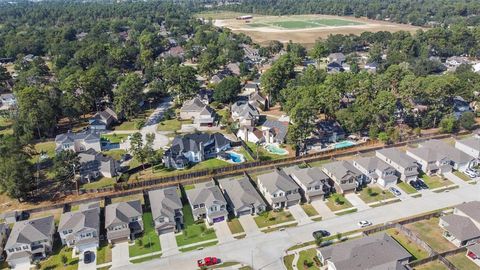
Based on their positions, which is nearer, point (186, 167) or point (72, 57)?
point (186, 167)

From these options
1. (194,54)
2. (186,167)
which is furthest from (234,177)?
(194,54)

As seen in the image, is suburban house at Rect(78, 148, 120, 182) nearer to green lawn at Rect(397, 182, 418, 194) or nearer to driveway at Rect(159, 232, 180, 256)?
driveway at Rect(159, 232, 180, 256)

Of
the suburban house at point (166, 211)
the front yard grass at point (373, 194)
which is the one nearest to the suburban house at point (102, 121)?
the suburban house at point (166, 211)

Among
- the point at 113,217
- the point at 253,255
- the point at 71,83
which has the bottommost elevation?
the point at 253,255

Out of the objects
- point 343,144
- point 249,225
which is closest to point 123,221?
point 249,225

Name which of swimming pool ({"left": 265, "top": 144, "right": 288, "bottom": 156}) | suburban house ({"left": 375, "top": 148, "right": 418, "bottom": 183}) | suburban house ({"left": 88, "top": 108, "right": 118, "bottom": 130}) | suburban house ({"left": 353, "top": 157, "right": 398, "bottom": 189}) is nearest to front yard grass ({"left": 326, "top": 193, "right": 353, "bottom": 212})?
suburban house ({"left": 353, "top": 157, "right": 398, "bottom": 189})

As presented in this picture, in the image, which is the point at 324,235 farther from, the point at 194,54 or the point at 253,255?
the point at 194,54

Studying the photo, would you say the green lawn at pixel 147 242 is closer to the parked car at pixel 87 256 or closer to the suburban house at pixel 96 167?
the parked car at pixel 87 256

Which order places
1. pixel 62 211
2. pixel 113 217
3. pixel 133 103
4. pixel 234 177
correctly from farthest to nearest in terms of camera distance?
pixel 133 103 → pixel 234 177 → pixel 62 211 → pixel 113 217
